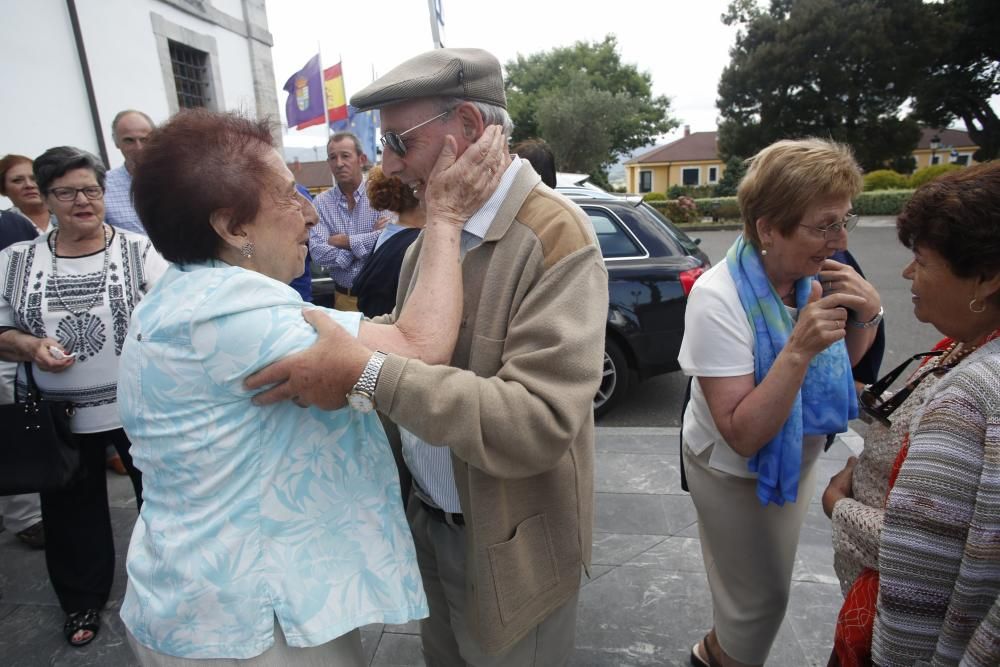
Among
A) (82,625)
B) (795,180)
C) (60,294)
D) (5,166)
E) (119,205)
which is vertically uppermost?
(5,166)

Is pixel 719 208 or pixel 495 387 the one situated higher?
pixel 495 387

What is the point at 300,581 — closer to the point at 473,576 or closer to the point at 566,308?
the point at 473,576

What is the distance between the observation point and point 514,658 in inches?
58.2

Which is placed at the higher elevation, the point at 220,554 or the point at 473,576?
the point at 220,554

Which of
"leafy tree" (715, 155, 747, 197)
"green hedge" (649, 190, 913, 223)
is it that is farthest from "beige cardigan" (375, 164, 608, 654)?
"leafy tree" (715, 155, 747, 197)

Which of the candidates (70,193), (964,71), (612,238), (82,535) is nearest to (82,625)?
(82,535)

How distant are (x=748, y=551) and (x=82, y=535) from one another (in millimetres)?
2795

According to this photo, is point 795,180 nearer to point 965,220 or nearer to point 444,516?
point 965,220

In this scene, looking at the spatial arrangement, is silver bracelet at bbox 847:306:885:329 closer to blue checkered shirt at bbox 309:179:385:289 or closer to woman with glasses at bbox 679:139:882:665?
woman with glasses at bbox 679:139:882:665

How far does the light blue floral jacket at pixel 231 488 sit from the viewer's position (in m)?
1.07

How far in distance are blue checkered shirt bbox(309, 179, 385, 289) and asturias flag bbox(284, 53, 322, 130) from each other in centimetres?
898

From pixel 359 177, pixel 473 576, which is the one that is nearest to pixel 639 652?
pixel 473 576

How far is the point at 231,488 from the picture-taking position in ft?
3.65

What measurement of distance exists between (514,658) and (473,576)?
0.30 m
